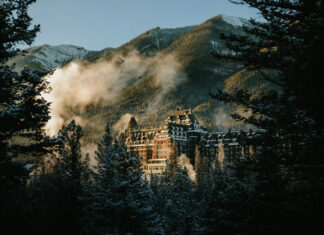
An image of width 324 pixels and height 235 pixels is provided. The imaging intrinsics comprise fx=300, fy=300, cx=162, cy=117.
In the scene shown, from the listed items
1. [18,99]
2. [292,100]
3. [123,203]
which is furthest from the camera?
[123,203]

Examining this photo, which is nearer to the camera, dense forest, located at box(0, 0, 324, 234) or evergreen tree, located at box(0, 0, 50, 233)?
dense forest, located at box(0, 0, 324, 234)

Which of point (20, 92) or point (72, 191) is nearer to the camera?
point (20, 92)

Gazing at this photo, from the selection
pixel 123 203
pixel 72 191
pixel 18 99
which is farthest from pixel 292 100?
pixel 72 191

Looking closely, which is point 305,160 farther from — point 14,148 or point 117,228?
point 117,228

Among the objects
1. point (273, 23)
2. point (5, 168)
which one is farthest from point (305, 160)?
point (5, 168)

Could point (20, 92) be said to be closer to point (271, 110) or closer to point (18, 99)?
point (18, 99)

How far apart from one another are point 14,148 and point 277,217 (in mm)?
9990

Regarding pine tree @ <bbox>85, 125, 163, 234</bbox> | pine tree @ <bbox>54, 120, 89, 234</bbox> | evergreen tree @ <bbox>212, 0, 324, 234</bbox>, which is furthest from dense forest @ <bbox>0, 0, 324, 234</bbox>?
pine tree @ <bbox>85, 125, 163, 234</bbox>

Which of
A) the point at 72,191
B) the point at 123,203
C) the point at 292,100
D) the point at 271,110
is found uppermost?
the point at 292,100

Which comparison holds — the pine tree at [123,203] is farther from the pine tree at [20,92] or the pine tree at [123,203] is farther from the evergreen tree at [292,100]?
the evergreen tree at [292,100]

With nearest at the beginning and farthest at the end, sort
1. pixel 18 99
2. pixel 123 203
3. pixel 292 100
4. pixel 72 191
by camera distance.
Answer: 1. pixel 292 100
2. pixel 18 99
3. pixel 123 203
4. pixel 72 191

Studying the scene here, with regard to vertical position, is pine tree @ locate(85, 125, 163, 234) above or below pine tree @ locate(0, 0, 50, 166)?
below

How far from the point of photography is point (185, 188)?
48.3m

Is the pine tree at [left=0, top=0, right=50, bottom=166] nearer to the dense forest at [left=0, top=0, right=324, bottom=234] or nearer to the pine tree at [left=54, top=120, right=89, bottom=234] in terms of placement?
the dense forest at [left=0, top=0, right=324, bottom=234]
